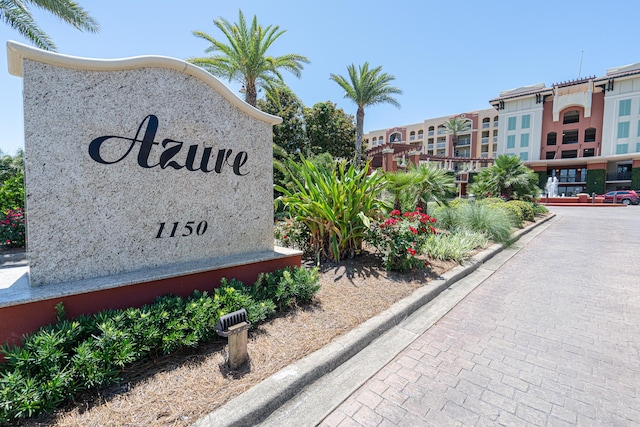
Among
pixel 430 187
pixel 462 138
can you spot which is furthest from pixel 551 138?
pixel 430 187

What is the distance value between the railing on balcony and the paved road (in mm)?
45512

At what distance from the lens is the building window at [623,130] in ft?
119

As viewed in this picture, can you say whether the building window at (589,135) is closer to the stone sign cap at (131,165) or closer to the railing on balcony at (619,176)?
the railing on balcony at (619,176)

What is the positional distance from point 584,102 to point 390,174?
159 feet

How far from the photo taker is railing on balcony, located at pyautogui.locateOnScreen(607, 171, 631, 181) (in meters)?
36.5

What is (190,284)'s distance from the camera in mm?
3430

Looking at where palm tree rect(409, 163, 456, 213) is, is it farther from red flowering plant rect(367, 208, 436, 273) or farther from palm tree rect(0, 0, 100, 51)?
palm tree rect(0, 0, 100, 51)

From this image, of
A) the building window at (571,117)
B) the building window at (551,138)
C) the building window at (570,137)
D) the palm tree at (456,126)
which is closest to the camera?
the building window at (571,117)

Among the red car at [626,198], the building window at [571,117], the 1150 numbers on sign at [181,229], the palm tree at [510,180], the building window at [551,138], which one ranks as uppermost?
the building window at [571,117]

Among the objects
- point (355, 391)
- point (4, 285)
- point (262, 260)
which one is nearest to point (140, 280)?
point (4, 285)

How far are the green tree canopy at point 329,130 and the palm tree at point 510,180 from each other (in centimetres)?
1021

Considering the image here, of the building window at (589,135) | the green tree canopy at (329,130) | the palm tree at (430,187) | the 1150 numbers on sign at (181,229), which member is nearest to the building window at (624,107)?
the building window at (589,135)

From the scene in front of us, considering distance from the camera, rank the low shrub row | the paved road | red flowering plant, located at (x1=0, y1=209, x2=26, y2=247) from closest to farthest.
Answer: the low shrub row, the paved road, red flowering plant, located at (x1=0, y1=209, x2=26, y2=247)

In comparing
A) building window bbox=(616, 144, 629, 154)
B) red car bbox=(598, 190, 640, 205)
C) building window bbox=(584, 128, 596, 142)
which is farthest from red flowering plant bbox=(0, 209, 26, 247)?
building window bbox=(584, 128, 596, 142)
